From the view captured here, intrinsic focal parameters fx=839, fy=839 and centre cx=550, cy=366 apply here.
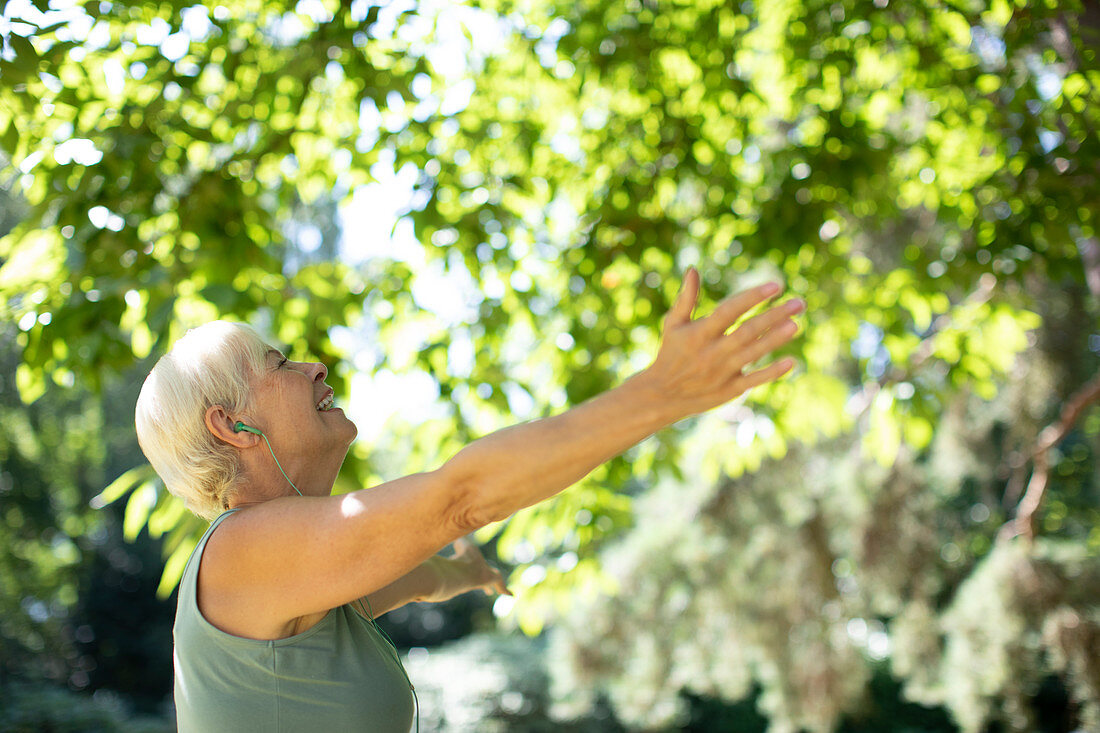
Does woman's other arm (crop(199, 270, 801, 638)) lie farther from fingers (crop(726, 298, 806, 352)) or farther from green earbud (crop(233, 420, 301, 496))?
green earbud (crop(233, 420, 301, 496))

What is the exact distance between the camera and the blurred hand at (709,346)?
0.97 metres

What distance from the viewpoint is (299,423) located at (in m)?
1.24

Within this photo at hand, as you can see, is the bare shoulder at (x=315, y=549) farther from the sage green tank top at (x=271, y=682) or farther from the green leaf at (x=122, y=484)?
the green leaf at (x=122, y=484)

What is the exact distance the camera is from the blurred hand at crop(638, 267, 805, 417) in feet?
3.17

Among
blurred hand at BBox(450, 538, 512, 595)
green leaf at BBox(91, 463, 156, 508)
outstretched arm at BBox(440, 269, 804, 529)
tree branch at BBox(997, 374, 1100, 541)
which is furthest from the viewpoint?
tree branch at BBox(997, 374, 1100, 541)

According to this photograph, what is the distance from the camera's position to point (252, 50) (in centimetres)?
305

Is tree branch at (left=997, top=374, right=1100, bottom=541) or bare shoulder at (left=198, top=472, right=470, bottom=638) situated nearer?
bare shoulder at (left=198, top=472, right=470, bottom=638)

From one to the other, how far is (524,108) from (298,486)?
121 inches

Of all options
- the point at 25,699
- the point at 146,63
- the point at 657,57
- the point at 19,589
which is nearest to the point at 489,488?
the point at 146,63

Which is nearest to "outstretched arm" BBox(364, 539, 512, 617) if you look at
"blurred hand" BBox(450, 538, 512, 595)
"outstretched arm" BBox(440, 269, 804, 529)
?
"blurred hand" BBox(450, 538, 512, 595)

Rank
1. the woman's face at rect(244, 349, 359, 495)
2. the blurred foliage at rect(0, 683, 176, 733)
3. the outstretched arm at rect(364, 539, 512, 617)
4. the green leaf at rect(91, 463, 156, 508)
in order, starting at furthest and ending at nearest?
the blurred foliage at rect(0, 683, 176, 733) < the green leaf at rect(91, 463, 156, 508) < the outstretched arm at rect(364, 539, 512, 617) < the woman's face at rect(244, 349, 359, 495)

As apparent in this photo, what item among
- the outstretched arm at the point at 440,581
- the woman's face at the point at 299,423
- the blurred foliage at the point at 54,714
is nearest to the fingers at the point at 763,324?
the woman's face at the point at 299,423

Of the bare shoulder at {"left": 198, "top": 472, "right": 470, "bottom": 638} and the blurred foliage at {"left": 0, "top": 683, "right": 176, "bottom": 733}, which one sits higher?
the bare shoulder at {"left": 198, "top": 472, "right": 470, "bottom": 638}

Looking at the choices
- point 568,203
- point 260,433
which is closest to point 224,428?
point 260,433
